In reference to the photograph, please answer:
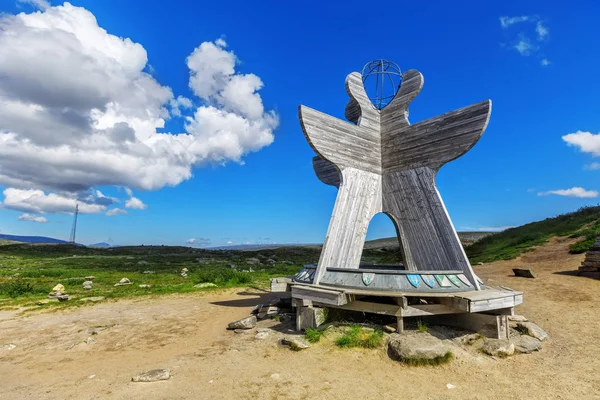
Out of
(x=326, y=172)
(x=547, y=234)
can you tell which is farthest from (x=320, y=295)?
(x=547, y=234)

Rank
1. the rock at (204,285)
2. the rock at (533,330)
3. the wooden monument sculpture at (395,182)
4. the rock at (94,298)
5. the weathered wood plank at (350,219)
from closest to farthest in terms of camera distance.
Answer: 1. the rock at (533,330)
2. the wooden monument sculpture at (395,182)
3. the weathered wood plank at (350,219)
4. the rock at (94,298)
5. the rock at (204,285)

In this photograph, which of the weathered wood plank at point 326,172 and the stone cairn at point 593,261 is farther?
the stone cairn at point 593,261

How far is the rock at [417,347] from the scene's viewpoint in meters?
6.88

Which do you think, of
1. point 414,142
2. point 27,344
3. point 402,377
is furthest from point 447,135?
point 27,344

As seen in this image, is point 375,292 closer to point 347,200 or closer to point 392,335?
point 392,335

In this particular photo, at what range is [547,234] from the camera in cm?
3047

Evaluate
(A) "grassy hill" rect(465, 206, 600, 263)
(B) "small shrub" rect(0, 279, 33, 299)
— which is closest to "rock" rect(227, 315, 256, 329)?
(B) "small shrub" rect(0, 279, 33, 299)

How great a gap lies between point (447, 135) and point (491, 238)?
119 feet

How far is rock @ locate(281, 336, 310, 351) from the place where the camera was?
7801mm

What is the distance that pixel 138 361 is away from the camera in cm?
792

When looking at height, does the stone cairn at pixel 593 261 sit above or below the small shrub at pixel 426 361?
above

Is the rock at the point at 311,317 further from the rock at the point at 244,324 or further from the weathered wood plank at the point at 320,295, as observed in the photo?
the rock at the point at 244,324

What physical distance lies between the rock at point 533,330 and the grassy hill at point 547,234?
15811 millimetres

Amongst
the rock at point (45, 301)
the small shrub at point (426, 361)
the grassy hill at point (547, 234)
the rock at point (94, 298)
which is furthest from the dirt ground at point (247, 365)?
the grassy hill at point (547, 234)
